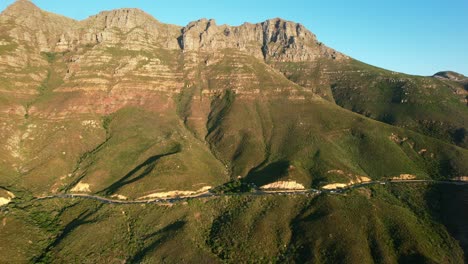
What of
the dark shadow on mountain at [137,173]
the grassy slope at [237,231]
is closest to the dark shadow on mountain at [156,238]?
the grassy slope at [237,231]

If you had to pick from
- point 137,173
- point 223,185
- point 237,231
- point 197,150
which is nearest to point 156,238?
point 237,231

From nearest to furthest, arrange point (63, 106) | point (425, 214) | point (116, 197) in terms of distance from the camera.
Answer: point (425, 214) → point (116, 197) → point (63, 106)

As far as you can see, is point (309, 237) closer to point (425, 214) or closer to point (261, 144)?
point (425, 214)

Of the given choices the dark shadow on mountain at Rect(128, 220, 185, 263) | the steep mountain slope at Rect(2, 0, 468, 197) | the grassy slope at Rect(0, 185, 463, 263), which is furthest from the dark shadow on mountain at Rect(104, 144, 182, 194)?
the dark shadow on mountain at Rect(128, 220, 185, 263)

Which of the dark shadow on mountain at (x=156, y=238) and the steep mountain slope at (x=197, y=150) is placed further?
the steep mountain slope at (x=197, y=150)

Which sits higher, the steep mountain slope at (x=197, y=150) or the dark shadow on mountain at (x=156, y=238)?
the steep mountain slope at (x=197, y=150)

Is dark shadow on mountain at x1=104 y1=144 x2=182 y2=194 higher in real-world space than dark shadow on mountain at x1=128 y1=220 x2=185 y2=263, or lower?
higher

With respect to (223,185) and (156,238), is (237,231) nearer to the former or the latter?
(156,238)

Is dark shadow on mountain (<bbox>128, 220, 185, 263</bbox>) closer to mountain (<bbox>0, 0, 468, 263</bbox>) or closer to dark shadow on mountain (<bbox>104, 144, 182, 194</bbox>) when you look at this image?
mountain (<bbox>0, 0, 468, 263</bbox>)

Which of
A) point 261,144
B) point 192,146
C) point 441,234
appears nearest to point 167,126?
point 192,146

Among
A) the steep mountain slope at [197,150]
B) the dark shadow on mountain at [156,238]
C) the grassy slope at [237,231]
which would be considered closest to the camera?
the grassy slope at [237,231]

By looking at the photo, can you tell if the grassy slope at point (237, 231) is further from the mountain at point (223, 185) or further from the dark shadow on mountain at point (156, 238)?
the mountain at point (223, 185)
